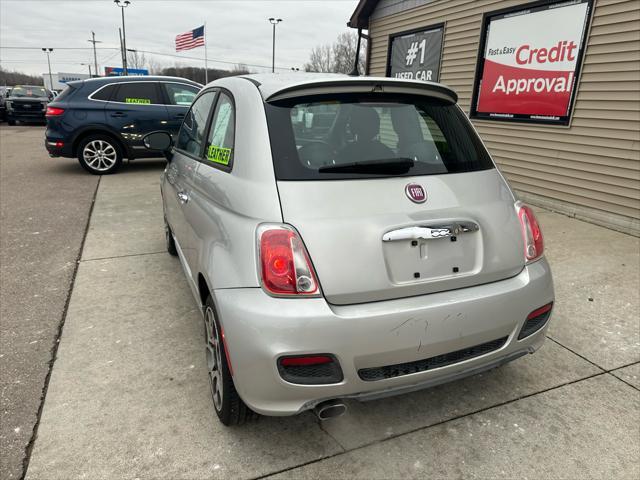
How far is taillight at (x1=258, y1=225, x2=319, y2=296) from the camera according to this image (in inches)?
69.4

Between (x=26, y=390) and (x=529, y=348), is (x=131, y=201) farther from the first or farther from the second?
(x=529, y=348)

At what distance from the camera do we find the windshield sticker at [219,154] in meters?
2.25

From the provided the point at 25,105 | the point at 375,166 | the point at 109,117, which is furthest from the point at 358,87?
the point at 25,105

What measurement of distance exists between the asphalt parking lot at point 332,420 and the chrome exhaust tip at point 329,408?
29cm

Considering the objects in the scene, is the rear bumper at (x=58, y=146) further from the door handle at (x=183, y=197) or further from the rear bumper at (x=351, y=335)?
the rear bumper at (x=351, y=335)

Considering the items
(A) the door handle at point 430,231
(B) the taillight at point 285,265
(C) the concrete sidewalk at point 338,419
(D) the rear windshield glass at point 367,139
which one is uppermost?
(D) the rear windshield glass at point 367,139

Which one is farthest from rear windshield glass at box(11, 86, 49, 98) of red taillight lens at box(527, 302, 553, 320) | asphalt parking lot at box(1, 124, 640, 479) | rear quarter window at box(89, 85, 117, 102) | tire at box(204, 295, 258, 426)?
red taillight lens at box(527, 302, 553, 320)

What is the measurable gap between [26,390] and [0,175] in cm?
774

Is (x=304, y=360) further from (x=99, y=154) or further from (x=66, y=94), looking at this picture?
(x=66, y=94)

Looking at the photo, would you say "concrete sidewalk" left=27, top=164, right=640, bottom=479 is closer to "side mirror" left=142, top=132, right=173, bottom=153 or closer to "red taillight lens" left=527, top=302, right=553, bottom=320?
"red taillight lens" left=527, top=302, right=553, bottom=320

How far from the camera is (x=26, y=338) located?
299cm

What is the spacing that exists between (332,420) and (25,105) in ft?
73.4

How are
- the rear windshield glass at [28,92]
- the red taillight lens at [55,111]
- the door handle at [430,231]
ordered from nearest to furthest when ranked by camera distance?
1. the door handle at [430,231]
2. the red taillight lens at [55,111]
3. the rear windshield glass at [28,92]

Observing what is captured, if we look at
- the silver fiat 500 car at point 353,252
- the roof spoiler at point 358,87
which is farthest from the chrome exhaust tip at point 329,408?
the roof spoiler at point 358,87
